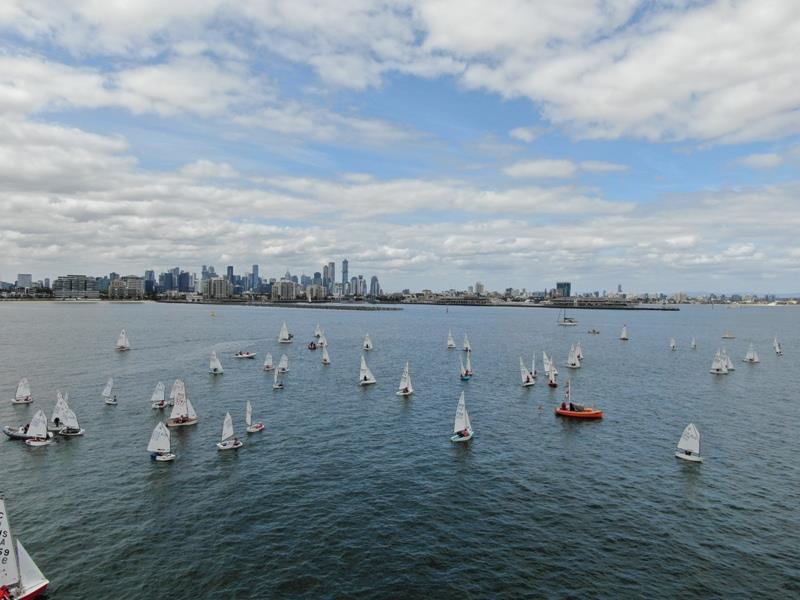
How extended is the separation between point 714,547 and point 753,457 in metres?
27.0

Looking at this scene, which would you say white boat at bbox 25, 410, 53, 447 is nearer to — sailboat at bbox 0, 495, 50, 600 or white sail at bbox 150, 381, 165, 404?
white sail at bbox 150, 381, 165, 404

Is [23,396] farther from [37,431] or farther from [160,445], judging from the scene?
[160,445]

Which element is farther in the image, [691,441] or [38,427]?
[38,427]

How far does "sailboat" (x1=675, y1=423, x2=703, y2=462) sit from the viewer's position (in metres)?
59.5

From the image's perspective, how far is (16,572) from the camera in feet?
106

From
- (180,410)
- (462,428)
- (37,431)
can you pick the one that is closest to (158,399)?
(180,410)

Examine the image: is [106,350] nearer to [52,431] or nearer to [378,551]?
[52,431]

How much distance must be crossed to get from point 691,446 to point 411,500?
34708mm

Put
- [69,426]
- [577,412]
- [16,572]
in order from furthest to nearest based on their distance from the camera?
[577,412] < [69,426] < [16,572]

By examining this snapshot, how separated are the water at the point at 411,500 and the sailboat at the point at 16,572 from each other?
141 cm

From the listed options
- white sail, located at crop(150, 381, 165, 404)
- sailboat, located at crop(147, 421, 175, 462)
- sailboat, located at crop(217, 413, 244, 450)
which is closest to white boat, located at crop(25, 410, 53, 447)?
sailboat, located at crop(147, 421, 175, 462)

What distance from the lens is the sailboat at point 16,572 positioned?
31722 mm

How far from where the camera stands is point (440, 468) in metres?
56.6

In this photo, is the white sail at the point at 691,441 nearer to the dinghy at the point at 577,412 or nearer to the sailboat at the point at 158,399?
the dinghy at the point at 577,412
